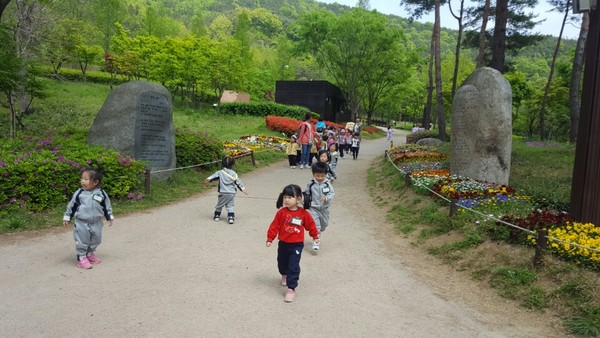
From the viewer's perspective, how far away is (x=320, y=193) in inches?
270

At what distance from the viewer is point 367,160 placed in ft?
65.4

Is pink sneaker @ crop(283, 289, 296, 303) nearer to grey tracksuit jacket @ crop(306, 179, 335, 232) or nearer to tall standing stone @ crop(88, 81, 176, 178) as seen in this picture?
grey tracksuit jacket @ crop(306, 179, 335, 232)

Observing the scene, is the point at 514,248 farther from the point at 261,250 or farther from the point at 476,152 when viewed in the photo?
the point at 476,152

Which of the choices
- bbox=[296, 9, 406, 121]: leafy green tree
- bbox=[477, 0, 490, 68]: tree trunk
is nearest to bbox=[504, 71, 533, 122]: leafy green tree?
bbox=[296, 9, 406, 121]: leafy green tree

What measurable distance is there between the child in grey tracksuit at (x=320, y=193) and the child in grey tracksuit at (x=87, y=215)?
10.3 feet

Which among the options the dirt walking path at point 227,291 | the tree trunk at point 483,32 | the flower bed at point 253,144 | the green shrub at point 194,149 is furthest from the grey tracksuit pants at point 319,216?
the tree trunk at point 483,32

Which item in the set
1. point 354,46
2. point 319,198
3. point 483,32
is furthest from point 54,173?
point 354,46

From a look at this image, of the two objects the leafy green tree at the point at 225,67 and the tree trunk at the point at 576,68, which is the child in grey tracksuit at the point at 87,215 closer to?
the tree trunk at the point at 576,68

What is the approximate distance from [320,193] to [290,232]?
2.04 m

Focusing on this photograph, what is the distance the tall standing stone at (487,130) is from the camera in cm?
1023

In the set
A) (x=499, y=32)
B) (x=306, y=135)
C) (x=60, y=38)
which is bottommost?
(x=306, y=135)

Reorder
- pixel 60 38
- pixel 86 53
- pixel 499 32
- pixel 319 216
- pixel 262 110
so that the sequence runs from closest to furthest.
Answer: pixel 319 216 < pixel 499 32 < pixel 60 38 < pixel 262 110 < pixel 86 53

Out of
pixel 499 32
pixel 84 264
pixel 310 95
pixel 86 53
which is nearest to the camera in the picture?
pixel 84 264

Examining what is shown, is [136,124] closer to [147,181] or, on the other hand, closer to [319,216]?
[147,181]
